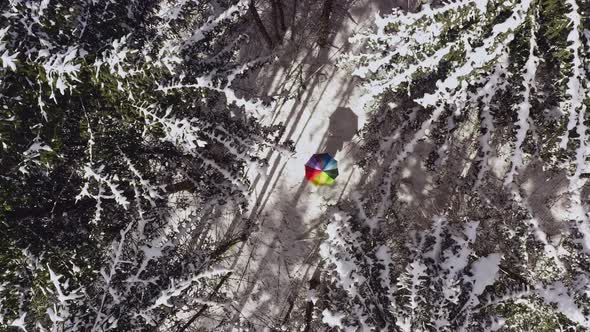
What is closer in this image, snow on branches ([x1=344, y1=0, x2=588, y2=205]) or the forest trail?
snow on branches ([x1=344, y1=0, x2=588, y2=205])

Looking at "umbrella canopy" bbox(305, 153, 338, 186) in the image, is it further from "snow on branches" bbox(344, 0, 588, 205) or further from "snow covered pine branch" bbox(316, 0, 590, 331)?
"snow on branches" bbox(344, 0, 588, 205)

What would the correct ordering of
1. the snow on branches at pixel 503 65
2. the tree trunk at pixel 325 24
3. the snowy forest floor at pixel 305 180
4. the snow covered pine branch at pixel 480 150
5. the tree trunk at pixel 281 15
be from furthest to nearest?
the snowy forest floor at pixel 305 180, the tree trunk at pixel 281 15, the tree trunk at pixel 325 24, the snow covered pine branch at pixel 480 150, the snow on branches at pixel 503 65

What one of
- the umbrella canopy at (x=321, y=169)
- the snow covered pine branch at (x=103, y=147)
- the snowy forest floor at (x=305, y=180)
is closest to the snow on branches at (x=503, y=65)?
the snow covered pine branch at (x=103, y=147)

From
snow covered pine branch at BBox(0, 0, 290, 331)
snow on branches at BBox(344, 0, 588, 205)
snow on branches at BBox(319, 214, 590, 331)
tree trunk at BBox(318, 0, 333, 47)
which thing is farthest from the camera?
tree trunk at BBox(318, 0, 333, 47)

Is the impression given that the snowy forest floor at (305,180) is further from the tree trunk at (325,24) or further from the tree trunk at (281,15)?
the tree trunk at (281,15)

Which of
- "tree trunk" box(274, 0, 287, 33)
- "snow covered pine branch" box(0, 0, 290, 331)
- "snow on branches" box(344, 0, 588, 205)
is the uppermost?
"tree trunk" box(274, 0, 287, 33)

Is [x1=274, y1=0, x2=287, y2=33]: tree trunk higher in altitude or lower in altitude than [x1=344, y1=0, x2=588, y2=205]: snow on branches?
higher

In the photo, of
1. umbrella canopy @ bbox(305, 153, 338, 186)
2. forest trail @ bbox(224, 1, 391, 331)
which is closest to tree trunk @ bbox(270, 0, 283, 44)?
forest trail @ bbox(224, 1, 391, 331)
